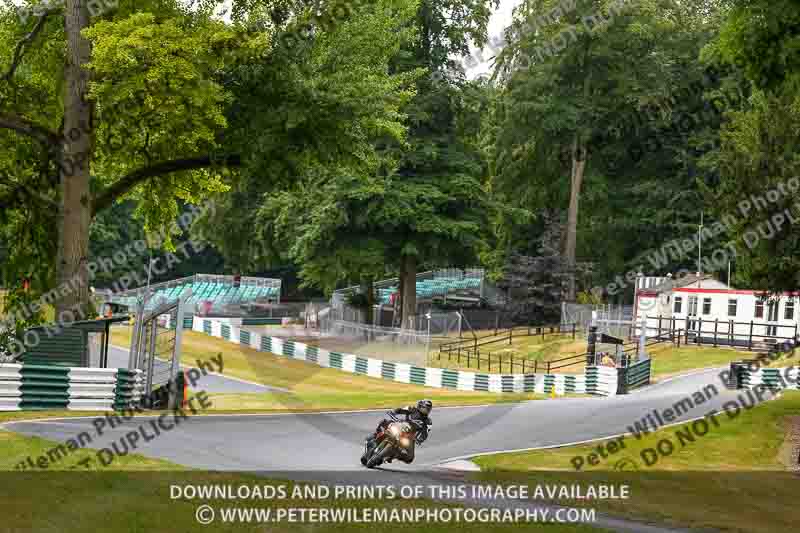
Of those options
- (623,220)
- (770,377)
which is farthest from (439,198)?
(770,377)

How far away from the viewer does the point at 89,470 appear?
41.2ft

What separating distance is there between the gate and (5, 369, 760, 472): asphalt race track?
1564 mm

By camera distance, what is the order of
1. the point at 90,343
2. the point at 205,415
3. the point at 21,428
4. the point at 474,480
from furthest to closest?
the point at 90,343 < the point at 205,415 < the point at 21,428 < the point at 474,480

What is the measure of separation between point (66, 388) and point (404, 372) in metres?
26.1

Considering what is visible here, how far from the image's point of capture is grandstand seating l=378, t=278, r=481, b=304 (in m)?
73.6

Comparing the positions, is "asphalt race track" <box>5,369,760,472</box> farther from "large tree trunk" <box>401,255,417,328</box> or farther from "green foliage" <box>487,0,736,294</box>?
"green foliage" <box>487,0,736,294</box>

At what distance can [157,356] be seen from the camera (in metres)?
23.2

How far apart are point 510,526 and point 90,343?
48.2 ft

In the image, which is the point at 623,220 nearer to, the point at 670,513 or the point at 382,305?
the point at 382,305

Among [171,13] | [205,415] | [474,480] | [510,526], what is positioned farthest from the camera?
[171,13]

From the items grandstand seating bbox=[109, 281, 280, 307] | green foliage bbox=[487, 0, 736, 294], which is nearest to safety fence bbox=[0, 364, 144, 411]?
green foliage bbox=[487, 0, 736, 294]

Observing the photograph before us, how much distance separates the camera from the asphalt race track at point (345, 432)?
15.0 m

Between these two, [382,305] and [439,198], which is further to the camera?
[382,305]

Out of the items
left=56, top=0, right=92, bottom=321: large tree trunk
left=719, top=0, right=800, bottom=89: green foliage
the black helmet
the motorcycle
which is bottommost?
the motorcycle
